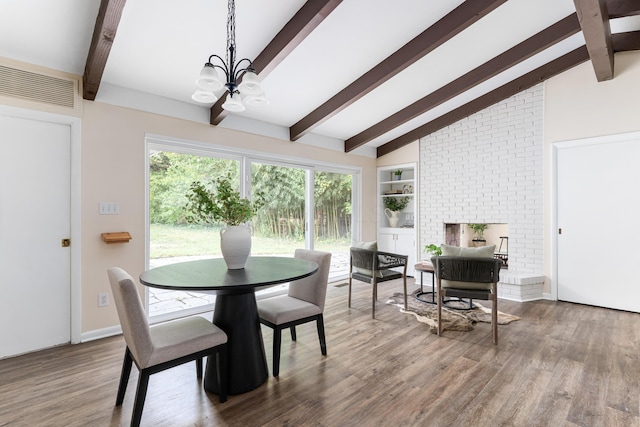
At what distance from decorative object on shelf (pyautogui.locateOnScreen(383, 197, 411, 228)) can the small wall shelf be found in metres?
4.43

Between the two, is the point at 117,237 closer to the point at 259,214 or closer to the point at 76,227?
the point at 76,227

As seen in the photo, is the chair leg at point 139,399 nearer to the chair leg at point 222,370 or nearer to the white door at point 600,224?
the chair leg at point 222,370

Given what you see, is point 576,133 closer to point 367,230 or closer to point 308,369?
point 367,230

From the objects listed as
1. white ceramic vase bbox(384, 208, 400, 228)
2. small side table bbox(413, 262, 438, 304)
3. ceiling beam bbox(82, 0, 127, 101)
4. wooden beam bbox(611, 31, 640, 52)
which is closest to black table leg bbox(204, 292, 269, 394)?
ceiling beam bbox(82, 0, 127, 101)

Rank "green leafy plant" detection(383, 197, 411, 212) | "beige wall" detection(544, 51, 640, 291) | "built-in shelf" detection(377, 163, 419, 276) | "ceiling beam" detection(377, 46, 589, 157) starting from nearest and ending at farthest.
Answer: "beige wall" detection(544, 51, 640, 291)
"ceiling beam" detection(377, 46, 589, 157)
"built-in shelf" detection(377, 163, 419, 276)
"green leafy plant" detection(383, 197, 411, 212)

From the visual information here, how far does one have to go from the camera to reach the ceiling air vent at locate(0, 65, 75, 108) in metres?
2.56

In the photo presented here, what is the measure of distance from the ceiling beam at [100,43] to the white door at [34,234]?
0.47 meters

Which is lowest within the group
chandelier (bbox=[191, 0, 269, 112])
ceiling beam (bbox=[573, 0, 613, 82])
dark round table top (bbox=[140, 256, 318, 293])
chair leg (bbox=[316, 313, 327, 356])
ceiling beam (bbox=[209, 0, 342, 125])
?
chair leg (bbox=[316, 313, 327, 356])

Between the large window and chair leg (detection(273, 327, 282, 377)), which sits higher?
the large window

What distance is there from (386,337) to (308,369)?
3.00 ft

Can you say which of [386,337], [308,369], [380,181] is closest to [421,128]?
[380,181]

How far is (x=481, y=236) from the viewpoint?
504 cm

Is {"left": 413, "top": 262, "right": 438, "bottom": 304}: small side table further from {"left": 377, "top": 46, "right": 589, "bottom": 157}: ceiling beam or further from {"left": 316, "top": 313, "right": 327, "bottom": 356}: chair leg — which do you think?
{"left": 377, "top": 46, "right": 589, "bottom": 157}: ceiling beam

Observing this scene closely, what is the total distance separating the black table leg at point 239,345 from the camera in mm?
2066
